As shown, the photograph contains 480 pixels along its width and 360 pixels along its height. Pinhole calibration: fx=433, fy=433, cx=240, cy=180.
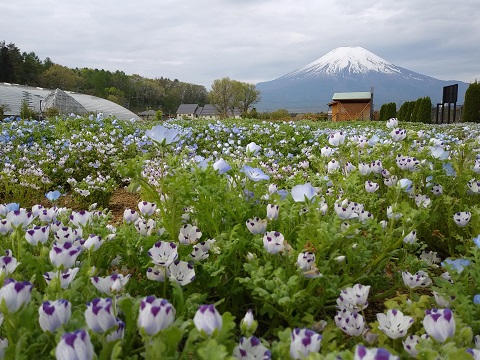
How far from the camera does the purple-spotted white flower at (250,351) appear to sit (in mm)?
998

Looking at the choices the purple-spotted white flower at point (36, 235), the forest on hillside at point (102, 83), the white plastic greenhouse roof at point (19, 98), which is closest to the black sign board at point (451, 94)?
the white plastic greenhouse roof at point (19, 98)

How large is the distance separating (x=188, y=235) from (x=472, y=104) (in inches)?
920

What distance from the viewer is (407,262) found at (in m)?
1.96

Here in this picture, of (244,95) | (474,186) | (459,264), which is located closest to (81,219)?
(459,264)

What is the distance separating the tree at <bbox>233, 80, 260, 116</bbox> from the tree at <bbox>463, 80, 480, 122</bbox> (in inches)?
1947

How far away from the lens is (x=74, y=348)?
2.74ft

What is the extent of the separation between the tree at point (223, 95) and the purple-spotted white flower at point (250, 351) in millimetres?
68266

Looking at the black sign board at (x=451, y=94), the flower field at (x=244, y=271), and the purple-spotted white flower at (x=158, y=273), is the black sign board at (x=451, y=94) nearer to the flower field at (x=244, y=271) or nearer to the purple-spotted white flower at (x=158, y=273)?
the flower field at (x=244, y=271)

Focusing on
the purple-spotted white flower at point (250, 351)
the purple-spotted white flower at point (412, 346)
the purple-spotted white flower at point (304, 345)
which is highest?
the purple-spotted white flower at point (304, 345)

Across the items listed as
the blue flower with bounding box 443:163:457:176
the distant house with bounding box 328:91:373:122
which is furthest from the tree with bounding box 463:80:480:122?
the blue flower with bounding box 443:163:457:176

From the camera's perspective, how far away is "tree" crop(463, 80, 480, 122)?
21.4 meters

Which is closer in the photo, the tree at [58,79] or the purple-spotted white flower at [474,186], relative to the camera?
the purple-spotted white flower at [474,186]

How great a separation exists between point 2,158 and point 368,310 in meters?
5.58

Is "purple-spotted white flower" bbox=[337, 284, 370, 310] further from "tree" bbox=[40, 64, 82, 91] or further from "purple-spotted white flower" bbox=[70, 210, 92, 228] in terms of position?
"tree" bbox=[40, 64, 82, 91]
